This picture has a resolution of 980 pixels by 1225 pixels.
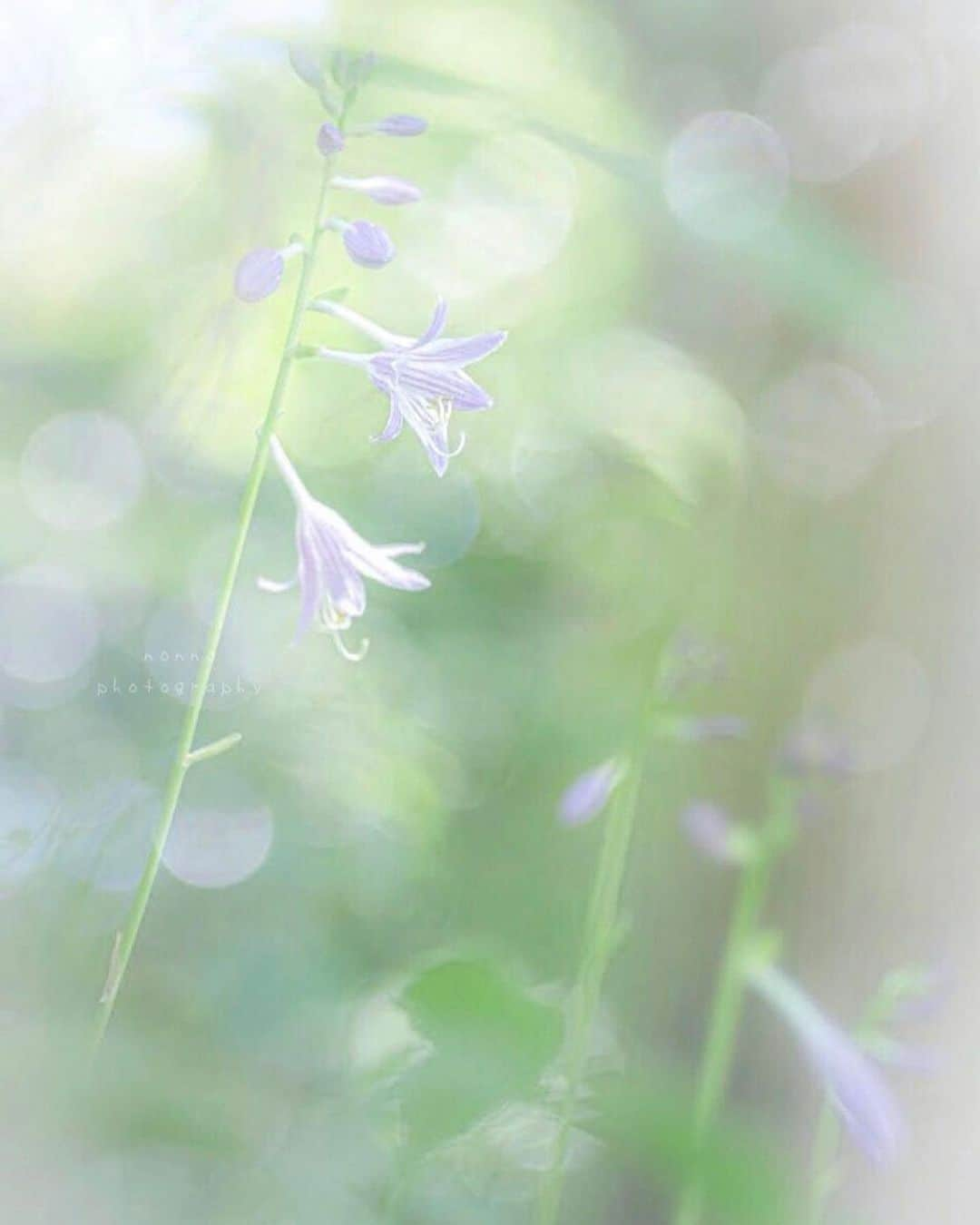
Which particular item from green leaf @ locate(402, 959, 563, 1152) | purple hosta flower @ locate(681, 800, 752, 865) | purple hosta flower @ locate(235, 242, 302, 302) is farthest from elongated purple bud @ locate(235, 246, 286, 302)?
purple hosta flower @ locate(681, 800, 752, 865)

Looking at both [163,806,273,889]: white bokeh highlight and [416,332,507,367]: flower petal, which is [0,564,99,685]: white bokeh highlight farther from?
[416,332,507,367]: flower petal

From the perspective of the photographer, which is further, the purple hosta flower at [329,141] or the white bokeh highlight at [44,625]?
the white bokeh highlight at [44,625]

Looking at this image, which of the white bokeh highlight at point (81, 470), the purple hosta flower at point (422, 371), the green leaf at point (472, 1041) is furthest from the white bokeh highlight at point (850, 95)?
the green leaf at point (472, 1041)

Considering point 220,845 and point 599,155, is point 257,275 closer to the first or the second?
point 599,155

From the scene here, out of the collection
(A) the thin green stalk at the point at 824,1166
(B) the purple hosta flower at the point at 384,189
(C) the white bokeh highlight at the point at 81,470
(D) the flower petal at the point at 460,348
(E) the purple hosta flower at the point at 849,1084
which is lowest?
(E) the purple hosta flower at the point at 849,1084

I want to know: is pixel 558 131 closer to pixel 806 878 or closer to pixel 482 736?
pixel 806 878

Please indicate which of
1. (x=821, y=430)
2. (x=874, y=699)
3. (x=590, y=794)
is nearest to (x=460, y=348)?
(x=590, y=794)

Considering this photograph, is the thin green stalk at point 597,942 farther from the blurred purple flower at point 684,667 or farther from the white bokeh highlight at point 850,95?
the white bokeh highlight at point 850,95

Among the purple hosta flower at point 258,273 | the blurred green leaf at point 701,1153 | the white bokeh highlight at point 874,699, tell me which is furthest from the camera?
the white bokeh highlight at point 874,699
